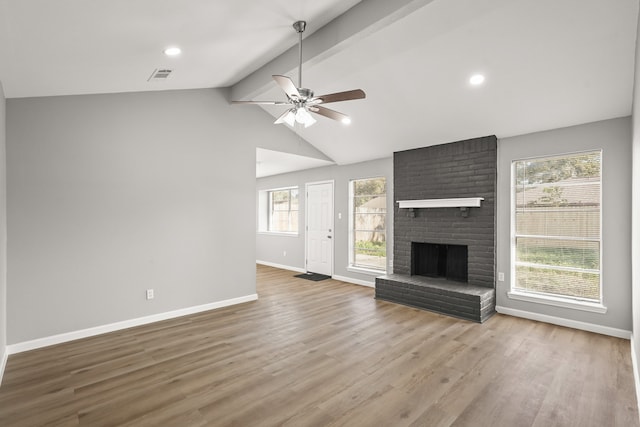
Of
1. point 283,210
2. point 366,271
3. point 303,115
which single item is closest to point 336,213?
point 366,271

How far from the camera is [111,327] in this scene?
3.73 meters

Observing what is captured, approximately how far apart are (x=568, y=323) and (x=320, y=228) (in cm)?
445

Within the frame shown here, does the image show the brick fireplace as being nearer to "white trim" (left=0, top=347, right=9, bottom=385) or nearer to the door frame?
the door frame

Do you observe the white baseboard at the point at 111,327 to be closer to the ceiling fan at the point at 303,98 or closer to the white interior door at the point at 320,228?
the white interior door at the point at 320,228

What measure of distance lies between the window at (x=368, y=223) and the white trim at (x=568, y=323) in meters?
2.17

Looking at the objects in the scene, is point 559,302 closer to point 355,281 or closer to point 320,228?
point 355,281

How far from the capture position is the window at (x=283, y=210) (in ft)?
26.4

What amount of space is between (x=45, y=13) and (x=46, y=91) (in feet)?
5.59

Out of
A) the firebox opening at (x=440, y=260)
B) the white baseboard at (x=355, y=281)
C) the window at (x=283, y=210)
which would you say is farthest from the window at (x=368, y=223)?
the window at (x=283, y=210)

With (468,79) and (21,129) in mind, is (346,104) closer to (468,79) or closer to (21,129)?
(468,79)

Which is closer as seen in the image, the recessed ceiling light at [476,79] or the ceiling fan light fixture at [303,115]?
the ceiling fan light fixture at [303,115]

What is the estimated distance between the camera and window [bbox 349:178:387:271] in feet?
19.8

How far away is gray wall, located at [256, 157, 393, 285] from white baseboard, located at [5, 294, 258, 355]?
7.54 feet

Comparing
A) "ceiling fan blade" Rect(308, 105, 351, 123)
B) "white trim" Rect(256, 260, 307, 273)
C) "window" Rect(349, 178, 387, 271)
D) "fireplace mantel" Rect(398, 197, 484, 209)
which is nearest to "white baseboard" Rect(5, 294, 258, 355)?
"window" Rect(349, 178, 387, 271)
